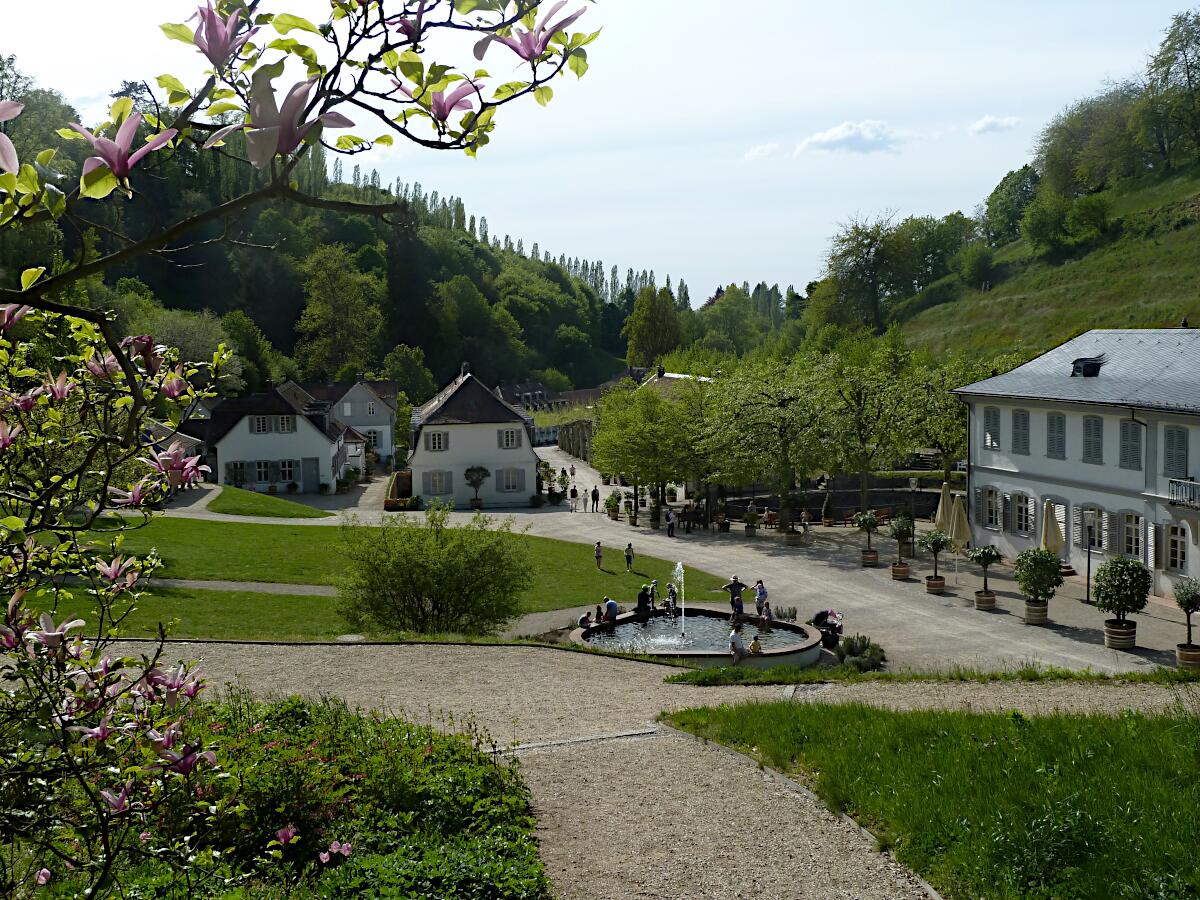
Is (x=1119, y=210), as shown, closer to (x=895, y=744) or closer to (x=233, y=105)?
(x=895, y=744)

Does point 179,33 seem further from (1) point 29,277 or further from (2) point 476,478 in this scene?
(2) point 476,478

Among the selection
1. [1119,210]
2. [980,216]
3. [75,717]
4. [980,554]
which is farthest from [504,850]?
[980,216]

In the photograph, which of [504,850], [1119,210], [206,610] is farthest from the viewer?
[1119,210]

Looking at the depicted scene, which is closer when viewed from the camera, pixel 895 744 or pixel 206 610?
pixel 895 744

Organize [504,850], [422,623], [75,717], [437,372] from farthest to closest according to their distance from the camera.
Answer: [437,372] < [422,623] < [504,850] < [75,717]

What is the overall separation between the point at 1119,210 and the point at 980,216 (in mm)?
45276

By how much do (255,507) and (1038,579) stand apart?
33.9m

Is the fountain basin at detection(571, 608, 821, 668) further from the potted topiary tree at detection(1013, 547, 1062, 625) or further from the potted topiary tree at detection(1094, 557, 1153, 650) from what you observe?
the potted topiary tree at detection(1094, 557, 1153, 650)

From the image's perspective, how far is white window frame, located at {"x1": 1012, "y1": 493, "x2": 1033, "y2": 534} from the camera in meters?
37.4

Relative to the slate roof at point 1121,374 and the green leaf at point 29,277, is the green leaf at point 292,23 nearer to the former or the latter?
the green leaf at point 29,277

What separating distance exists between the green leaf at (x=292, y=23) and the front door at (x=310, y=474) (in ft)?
195

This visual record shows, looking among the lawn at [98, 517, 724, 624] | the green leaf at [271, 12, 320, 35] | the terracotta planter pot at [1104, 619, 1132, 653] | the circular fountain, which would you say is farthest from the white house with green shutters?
the green leaf at [271, 12, 320, 35]

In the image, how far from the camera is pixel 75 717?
4195mm

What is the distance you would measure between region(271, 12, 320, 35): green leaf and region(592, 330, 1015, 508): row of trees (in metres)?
42.7
